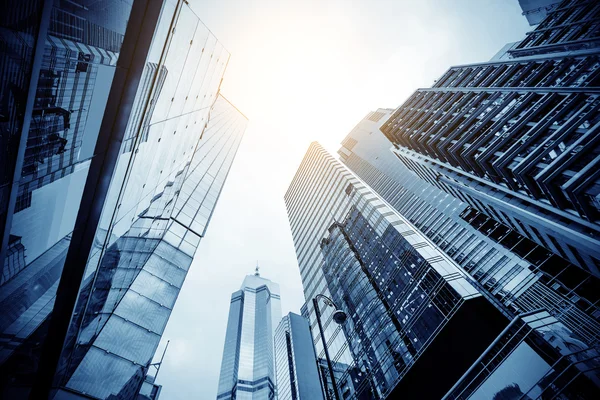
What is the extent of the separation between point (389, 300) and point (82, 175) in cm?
5033

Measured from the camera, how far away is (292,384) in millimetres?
90688

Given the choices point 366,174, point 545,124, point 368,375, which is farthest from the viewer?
point 366,174

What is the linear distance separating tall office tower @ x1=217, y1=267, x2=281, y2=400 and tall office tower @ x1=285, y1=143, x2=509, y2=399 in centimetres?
9499

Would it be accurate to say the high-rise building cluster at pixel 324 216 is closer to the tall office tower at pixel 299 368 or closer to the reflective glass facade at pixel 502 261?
the reflective glass facade at pixel 502 261

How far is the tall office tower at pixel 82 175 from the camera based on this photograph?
11.6ft

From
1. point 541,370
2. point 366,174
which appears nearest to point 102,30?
point 541,370

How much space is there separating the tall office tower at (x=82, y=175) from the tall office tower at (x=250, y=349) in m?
162

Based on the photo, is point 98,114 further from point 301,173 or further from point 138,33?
point 301,173

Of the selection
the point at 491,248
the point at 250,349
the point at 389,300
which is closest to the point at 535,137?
the point at 491,248

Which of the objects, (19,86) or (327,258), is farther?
(327,258)

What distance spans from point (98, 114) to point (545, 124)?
1713 inches

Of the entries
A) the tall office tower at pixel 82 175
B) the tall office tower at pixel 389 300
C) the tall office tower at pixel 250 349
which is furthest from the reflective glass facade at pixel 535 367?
the tall office tower at pixel 250 349

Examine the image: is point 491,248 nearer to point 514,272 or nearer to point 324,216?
point 514,272

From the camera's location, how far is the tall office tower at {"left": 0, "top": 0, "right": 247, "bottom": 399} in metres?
3.54
